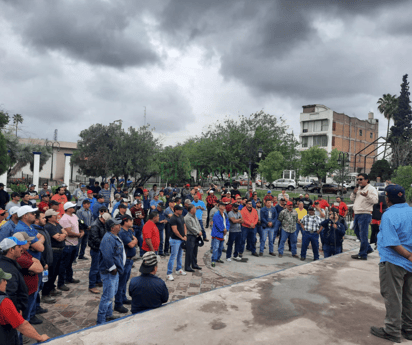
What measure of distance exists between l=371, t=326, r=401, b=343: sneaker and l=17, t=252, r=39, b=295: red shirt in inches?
162

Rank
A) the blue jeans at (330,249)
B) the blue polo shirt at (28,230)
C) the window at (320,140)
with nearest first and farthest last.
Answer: the blue polo shirt at (28,230)
the blue jeans at (330,249)
the window at (320,140)

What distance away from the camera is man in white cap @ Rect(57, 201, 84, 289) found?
596 cm

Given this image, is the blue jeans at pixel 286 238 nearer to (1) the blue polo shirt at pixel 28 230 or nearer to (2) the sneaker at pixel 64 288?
(2) the sneaker at pixel 64 288

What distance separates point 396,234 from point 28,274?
14.4ft

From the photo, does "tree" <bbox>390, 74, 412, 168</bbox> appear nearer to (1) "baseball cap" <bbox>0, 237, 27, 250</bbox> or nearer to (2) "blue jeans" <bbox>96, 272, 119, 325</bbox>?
(2) "blue jeans" <bbox>96, 272, 119, 325</bbox>

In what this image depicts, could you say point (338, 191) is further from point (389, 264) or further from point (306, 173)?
point (389, 264)

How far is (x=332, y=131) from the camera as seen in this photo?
179 feet

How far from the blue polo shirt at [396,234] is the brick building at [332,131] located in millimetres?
54950

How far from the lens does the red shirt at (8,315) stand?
8.39 ft

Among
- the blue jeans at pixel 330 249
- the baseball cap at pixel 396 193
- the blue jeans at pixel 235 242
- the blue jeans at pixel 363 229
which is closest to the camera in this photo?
the baseball cap at pixel 396 193

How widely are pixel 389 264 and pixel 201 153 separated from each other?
31.5m

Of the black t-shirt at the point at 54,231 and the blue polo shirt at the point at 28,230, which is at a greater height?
the blue polo shirt at the point at 28,230

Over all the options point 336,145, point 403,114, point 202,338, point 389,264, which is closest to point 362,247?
point 389,264

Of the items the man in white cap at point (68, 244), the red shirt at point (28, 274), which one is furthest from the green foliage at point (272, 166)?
the red shirt at point (28, 274)
